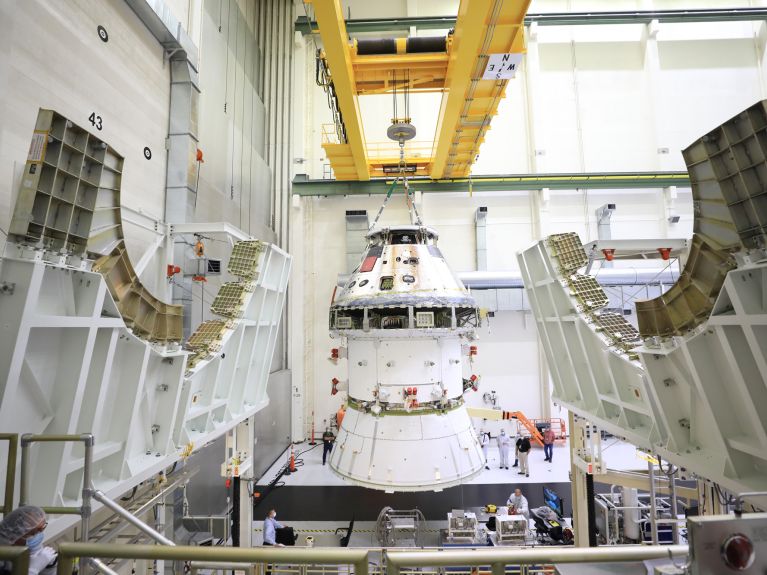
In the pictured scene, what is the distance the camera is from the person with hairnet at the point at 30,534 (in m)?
2.61

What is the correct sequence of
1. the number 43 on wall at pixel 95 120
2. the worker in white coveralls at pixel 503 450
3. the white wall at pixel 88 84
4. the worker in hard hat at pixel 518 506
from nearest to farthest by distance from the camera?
the white wall at pixel 88 84
the number 43 on wall at pixel 95 120
the worker in hard hat at pixel 518 506
the worker in white coveralls at pixel 503 450

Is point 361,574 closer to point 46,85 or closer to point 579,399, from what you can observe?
point 579,399

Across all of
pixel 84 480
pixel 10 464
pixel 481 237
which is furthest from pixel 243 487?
pixel 481 237

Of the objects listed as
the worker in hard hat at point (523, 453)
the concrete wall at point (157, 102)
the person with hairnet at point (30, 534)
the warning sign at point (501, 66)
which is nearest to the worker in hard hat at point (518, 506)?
the worker in hard hat at point (523, 453)

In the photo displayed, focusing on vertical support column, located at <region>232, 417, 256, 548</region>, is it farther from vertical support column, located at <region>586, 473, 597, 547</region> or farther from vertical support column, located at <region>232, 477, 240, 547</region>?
vertical support column, located at <region>586, 473, 597, 547</region>

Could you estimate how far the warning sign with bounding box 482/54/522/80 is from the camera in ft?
30.8

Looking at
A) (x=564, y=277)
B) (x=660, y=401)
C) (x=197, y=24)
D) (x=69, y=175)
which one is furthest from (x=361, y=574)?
(x=197, y=24)

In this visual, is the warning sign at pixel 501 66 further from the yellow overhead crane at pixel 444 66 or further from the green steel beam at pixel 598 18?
the green steel beam at pixel 598 18

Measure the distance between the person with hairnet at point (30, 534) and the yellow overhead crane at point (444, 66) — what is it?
895 cm

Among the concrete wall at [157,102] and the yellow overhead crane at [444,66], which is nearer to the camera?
the concrete wall at [157,102]

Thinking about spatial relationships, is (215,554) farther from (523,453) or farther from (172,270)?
(523,453)

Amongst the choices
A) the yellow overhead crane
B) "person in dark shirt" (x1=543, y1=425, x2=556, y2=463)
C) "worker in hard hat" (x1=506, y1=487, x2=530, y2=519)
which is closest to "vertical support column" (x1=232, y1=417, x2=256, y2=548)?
"worker in hard hat" (x1=506, y1=487, x2=530, y2=519)

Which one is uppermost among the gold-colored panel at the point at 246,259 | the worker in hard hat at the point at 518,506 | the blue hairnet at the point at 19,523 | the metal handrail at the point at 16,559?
the gold-colored panel at the point at 246,259

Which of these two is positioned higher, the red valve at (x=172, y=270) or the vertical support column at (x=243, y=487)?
the red valve at (x=172, y=270)
